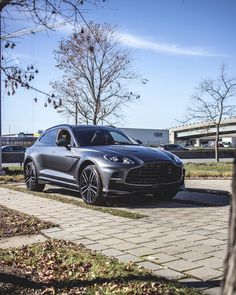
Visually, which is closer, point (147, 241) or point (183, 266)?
point (183, 266)

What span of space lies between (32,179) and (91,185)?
2990mm

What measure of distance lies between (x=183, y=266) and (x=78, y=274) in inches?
42.1

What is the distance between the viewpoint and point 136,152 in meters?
8.34

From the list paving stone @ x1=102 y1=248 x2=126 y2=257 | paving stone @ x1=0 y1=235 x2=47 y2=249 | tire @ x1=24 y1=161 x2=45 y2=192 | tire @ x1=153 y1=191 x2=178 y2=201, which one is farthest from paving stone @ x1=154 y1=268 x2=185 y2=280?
tire @ x1=24 y1=161 x2=45 y2=192

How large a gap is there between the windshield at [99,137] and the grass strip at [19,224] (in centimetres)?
247

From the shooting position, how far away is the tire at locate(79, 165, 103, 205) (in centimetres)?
815

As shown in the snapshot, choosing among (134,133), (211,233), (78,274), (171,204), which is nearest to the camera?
(78,274)

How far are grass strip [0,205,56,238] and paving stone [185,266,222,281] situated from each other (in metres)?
2.62

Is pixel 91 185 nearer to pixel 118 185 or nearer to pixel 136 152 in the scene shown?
pixel 118 185

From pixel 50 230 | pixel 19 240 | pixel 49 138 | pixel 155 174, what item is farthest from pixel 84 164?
pixel 19 240

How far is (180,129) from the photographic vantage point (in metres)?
102

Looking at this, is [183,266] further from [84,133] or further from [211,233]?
[84,133]

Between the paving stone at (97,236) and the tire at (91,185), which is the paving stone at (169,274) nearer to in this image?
the paving stone at (97,236)

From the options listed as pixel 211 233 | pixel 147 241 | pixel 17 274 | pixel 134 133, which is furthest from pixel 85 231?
pixel 134 133
